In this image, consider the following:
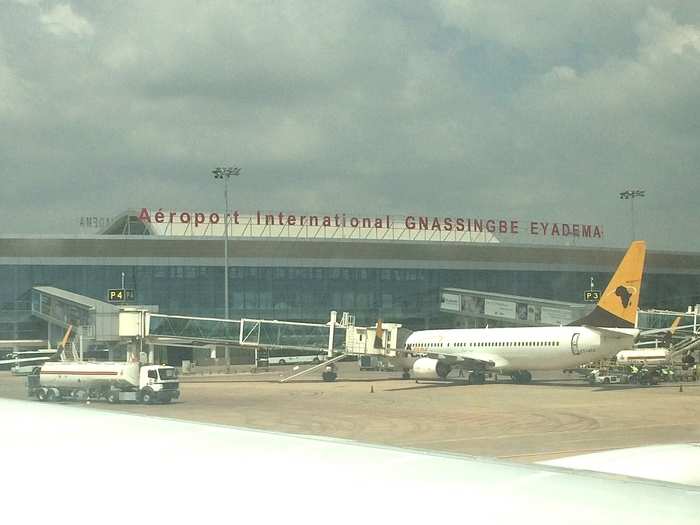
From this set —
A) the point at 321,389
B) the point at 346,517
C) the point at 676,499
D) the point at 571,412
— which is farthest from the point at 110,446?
the point at 321,389

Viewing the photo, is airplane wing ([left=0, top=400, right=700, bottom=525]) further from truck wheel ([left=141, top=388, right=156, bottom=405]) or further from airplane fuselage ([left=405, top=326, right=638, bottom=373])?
airplane fuselage ([left=405, top=326, right=638, bottom=373])

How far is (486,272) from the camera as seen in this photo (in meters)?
92.9

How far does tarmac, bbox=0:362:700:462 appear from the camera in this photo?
71.6 ft

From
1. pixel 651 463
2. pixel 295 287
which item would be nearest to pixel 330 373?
pixel 295 287

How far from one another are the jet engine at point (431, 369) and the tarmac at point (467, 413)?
1.44 m

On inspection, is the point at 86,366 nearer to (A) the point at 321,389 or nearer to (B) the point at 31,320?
(A) the point at 321,389

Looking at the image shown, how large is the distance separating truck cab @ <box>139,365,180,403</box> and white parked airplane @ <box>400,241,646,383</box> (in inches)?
784

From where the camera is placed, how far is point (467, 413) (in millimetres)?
31250

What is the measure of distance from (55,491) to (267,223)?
91178 millimetres

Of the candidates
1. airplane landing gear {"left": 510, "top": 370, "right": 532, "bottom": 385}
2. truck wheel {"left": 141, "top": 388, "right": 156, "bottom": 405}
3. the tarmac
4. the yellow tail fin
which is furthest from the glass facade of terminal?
truck wheel {"left": 141, "top": 388, "right": 156, "bottom": 405}

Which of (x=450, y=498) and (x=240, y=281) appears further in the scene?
(x=240, y=281)

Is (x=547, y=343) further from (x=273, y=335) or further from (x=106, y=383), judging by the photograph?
(x=106, y=383)

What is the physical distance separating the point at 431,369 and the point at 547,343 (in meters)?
7.31

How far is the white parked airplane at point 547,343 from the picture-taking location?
1889 inches
